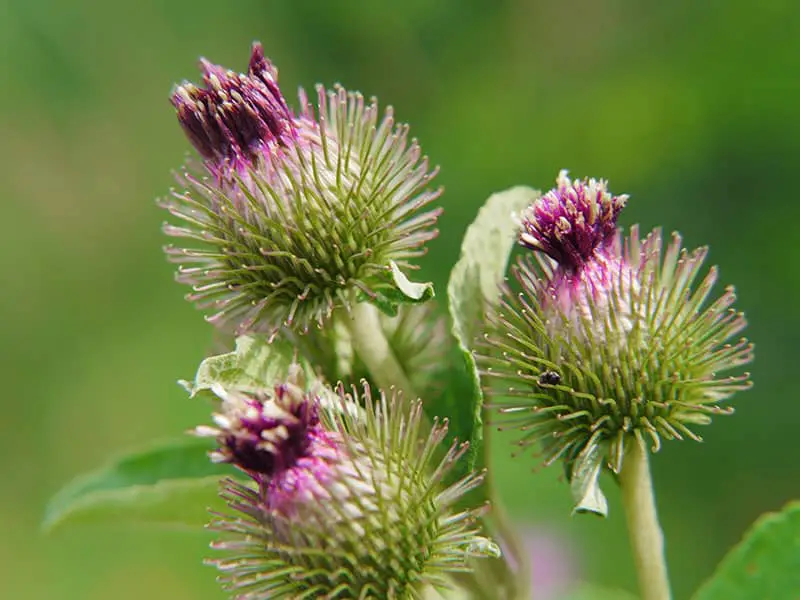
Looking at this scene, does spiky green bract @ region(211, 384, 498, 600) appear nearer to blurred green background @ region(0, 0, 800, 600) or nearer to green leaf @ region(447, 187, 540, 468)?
green leaf @ region(447, 187, 540, 468)

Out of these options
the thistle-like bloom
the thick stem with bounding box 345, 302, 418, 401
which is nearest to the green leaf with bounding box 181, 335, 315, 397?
the thistle-like bloom

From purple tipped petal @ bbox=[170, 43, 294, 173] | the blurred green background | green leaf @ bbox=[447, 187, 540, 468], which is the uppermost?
the blurred green background

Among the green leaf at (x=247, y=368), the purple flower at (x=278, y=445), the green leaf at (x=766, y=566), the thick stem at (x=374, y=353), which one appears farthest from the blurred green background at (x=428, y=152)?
the purple flower at (x=278, y=445)

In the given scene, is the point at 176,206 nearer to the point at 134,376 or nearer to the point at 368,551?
the point at 368,551

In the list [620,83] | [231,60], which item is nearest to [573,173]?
[620,83]

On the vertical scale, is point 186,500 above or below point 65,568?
below

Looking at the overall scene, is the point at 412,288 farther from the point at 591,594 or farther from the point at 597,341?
the point at 591,594

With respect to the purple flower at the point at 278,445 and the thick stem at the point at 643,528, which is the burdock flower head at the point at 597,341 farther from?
the purple flower at the point at 278,445
